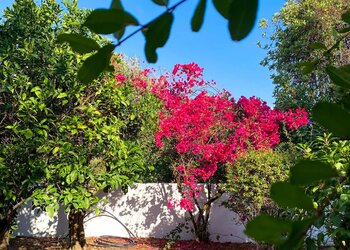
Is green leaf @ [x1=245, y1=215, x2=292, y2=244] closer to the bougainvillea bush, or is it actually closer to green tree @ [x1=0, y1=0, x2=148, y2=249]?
green tree @ [x1=0, y1=0, x2=148, y2=249]

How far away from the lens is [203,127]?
7.02 meters

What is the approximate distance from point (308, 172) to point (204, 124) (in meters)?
6.66

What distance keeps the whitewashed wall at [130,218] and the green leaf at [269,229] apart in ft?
26.9

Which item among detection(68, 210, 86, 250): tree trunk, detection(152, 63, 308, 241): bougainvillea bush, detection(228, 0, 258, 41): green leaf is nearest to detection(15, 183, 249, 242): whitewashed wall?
detection(152, 63, 308, 241): bougainvillea bush

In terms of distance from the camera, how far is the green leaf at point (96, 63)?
0.46 meters

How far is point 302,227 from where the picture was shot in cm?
35

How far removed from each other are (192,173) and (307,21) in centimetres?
554

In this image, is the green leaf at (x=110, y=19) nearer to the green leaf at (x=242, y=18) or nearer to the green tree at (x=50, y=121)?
the green leaf at (x=242, y=18)

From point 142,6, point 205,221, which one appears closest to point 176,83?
point 205,221

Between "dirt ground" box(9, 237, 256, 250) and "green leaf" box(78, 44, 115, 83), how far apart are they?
7.24 meters

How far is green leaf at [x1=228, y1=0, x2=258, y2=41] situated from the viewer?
0.97 ft

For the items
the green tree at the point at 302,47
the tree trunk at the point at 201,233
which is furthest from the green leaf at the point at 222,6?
the green tree at the point at 302,47

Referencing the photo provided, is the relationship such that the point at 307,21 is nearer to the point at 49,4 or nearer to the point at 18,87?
the point at 49,4

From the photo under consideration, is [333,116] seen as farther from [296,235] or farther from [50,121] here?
[50,121]
